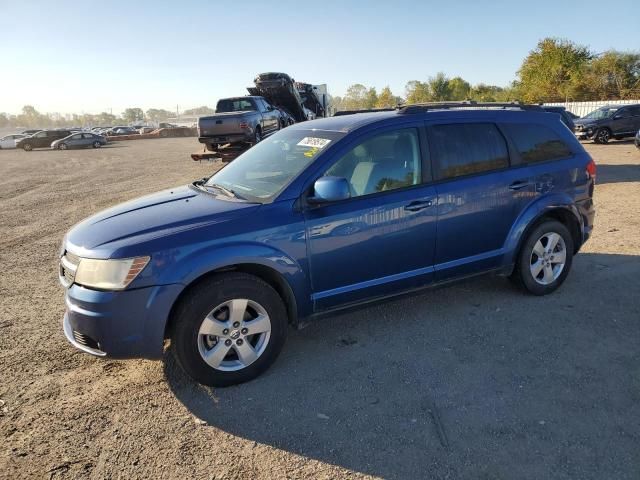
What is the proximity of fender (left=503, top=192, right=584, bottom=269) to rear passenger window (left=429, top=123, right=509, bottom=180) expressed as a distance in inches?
19.6

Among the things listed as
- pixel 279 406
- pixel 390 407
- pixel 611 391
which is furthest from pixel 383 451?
pixel 611 391

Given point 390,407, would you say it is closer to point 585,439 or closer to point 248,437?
point 248,437

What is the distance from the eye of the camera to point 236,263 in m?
3.13

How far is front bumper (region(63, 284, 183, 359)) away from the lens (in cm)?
291

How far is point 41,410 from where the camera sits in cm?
308

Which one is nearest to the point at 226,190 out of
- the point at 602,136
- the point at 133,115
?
the point at 602,136

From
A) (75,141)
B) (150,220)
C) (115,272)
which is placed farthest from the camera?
(75,141)

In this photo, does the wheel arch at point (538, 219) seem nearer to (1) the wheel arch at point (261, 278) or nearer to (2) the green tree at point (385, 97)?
(1) the wheel arch at point (261, 278)

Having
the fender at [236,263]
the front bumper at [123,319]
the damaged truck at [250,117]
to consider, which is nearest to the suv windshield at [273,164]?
the fender at [236,263]

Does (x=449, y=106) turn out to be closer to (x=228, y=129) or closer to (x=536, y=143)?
(x=536, y=143)

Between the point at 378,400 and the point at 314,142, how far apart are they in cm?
207

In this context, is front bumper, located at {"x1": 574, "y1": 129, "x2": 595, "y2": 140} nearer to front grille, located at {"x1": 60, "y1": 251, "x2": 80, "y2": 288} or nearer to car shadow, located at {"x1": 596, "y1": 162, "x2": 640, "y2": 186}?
car shadow, located at {"x1": 596, "y1": 162, "x2": 640, "y2": 186}

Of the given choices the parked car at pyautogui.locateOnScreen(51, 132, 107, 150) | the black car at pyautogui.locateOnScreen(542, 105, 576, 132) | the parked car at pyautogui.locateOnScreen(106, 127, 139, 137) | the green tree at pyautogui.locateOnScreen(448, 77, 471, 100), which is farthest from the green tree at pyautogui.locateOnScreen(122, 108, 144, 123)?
the black car at pyautogui.locateOnScreen(542, 105, 576, 132)

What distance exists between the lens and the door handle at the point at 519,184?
420 centimetres
